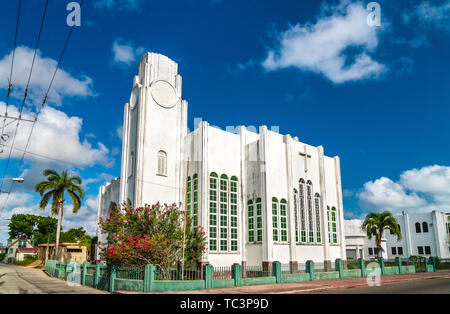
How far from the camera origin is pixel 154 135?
26016mm

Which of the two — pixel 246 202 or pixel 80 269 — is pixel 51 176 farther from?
pixel 246 202

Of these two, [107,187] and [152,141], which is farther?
[107,187]

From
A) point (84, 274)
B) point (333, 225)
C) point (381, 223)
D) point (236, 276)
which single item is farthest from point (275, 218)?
point (381, 223)

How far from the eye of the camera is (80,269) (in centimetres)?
2211

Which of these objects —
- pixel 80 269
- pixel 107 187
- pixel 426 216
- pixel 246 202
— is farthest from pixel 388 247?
pixel 80 269

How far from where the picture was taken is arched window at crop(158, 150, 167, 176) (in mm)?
25898

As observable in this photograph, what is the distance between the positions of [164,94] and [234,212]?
34.4 ft

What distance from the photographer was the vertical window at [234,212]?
25.4m

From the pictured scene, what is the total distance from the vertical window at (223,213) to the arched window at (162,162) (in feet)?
13.9

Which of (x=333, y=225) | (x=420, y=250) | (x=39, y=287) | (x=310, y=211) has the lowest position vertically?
(x=39, y=287)

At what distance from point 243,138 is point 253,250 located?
28.1 feet

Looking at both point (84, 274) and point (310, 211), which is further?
point (310, 211)

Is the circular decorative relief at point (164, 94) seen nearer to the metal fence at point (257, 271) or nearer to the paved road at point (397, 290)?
the metal fence at point (257, 271)

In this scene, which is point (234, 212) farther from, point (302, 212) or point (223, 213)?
point (302, 212)
